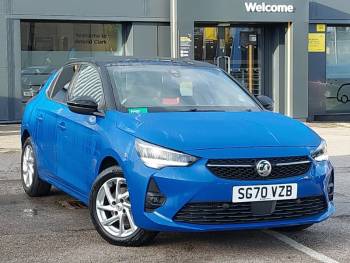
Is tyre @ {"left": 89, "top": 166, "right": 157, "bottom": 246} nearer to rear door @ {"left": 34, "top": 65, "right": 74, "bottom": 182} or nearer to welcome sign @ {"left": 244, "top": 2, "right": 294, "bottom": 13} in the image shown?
rear door @ {"left": 34, "top": 65, "right": 74, "bottom": 182}

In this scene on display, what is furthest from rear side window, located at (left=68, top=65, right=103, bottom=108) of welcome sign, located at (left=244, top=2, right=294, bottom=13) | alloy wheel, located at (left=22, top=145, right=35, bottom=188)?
welcome sign, located at (left=244, top=2, right=294, bottom=13)

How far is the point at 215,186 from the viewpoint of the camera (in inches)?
182

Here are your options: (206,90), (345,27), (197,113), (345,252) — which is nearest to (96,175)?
(197,113)

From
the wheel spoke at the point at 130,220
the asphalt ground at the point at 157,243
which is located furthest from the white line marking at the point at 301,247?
the wheel spoke at the point at 130,220

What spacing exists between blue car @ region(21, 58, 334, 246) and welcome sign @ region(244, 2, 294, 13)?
9.12 m

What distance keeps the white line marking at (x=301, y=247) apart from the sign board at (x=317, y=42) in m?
11.1

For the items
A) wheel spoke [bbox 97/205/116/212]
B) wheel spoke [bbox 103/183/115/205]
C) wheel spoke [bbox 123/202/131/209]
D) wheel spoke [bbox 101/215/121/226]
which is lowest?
wheel spoke [bbox 101/215/121/226]

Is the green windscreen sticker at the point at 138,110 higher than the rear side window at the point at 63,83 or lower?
lower

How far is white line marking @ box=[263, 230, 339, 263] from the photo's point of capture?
4891 millimetres

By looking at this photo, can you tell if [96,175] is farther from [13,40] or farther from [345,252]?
[13,40]

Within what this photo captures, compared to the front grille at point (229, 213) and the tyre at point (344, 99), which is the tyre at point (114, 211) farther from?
the tyre at point (344, 99)

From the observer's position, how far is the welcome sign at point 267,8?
49.3ft

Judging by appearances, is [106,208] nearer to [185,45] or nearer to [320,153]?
[320,153]

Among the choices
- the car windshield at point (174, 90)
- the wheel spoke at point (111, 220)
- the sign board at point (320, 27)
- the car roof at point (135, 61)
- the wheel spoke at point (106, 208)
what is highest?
the sign board at point (320, 27)
